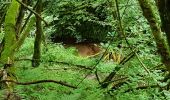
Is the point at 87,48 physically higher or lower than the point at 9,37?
lower

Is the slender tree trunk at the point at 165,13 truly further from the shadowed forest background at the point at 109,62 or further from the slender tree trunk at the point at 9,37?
the slender tree trunk at the point at 9,37

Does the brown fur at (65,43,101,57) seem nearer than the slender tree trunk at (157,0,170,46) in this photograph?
No

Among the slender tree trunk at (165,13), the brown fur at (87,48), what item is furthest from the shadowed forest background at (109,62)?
the brown fur at (87,48)

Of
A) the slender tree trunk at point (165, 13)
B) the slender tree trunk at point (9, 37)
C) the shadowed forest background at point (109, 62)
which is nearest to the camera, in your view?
the slender tree trunk at point (165, 13)

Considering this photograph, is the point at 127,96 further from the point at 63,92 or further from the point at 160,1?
the point at 160,1

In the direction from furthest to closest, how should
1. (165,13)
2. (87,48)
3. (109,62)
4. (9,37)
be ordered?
(87,48), (109,62), (9,37), (165,13)

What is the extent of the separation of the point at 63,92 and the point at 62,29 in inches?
347

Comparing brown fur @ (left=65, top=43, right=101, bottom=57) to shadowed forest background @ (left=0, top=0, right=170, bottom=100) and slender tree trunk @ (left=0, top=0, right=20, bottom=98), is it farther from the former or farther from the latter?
slender tree trunk @ (left=0, top=0, right=20, bottom=98)

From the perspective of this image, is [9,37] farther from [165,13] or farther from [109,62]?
[165,13]

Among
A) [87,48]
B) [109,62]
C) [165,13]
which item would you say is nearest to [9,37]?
[109,62]

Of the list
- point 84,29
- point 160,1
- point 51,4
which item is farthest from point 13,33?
point 84,29

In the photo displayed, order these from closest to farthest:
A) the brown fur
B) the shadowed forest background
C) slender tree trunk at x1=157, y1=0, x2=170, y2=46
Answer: slender tree trunk at x1=157, y1=0, x2=170, y2=46 < the shadowed forest background < the brown fur

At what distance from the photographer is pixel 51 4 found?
205 inches

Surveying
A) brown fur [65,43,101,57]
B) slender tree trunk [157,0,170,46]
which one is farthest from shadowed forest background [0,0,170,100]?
brown fur [65,43,101,57]
